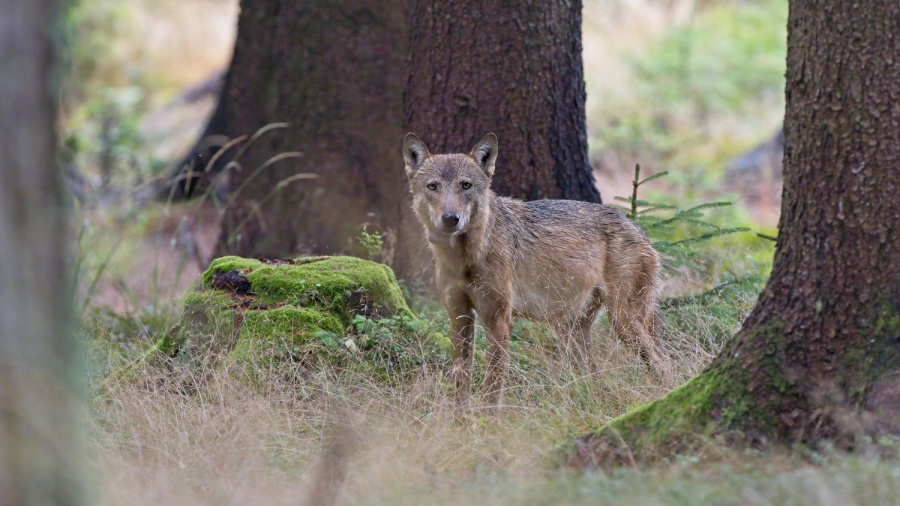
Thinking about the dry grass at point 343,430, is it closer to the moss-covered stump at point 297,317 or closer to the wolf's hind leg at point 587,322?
the moss-covered stump at point 297,317

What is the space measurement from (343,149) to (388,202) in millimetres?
877

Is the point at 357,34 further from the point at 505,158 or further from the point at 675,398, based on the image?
the point at 675,398

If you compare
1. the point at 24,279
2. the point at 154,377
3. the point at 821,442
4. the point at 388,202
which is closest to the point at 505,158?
the point at 388,202

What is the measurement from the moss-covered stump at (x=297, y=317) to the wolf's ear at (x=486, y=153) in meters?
1.07

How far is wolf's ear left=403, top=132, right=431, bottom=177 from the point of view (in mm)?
6958

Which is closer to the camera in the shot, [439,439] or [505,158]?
[439,439]

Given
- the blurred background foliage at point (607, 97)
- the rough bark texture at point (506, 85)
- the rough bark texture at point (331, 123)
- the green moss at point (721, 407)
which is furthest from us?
the blurred background foliage at point (607, 97)

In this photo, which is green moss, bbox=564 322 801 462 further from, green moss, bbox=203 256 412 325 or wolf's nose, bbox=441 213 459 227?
green moss, bbox=203 256 412 325

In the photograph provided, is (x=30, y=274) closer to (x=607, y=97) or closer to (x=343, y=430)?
(x=343, y=430)

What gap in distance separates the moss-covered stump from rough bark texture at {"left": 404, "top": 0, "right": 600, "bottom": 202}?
1.68 metres

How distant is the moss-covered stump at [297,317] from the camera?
629 centimetres

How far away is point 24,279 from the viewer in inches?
123

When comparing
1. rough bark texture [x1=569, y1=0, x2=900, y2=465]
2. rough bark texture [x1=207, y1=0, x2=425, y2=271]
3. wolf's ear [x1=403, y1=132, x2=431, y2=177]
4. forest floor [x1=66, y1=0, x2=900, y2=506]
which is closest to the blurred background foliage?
rough bark texture [x1=207, y1=0, x2=425, y2=271]

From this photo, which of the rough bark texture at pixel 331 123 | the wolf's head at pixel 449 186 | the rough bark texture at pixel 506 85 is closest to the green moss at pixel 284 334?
the wolf's head at pixel 449 186
